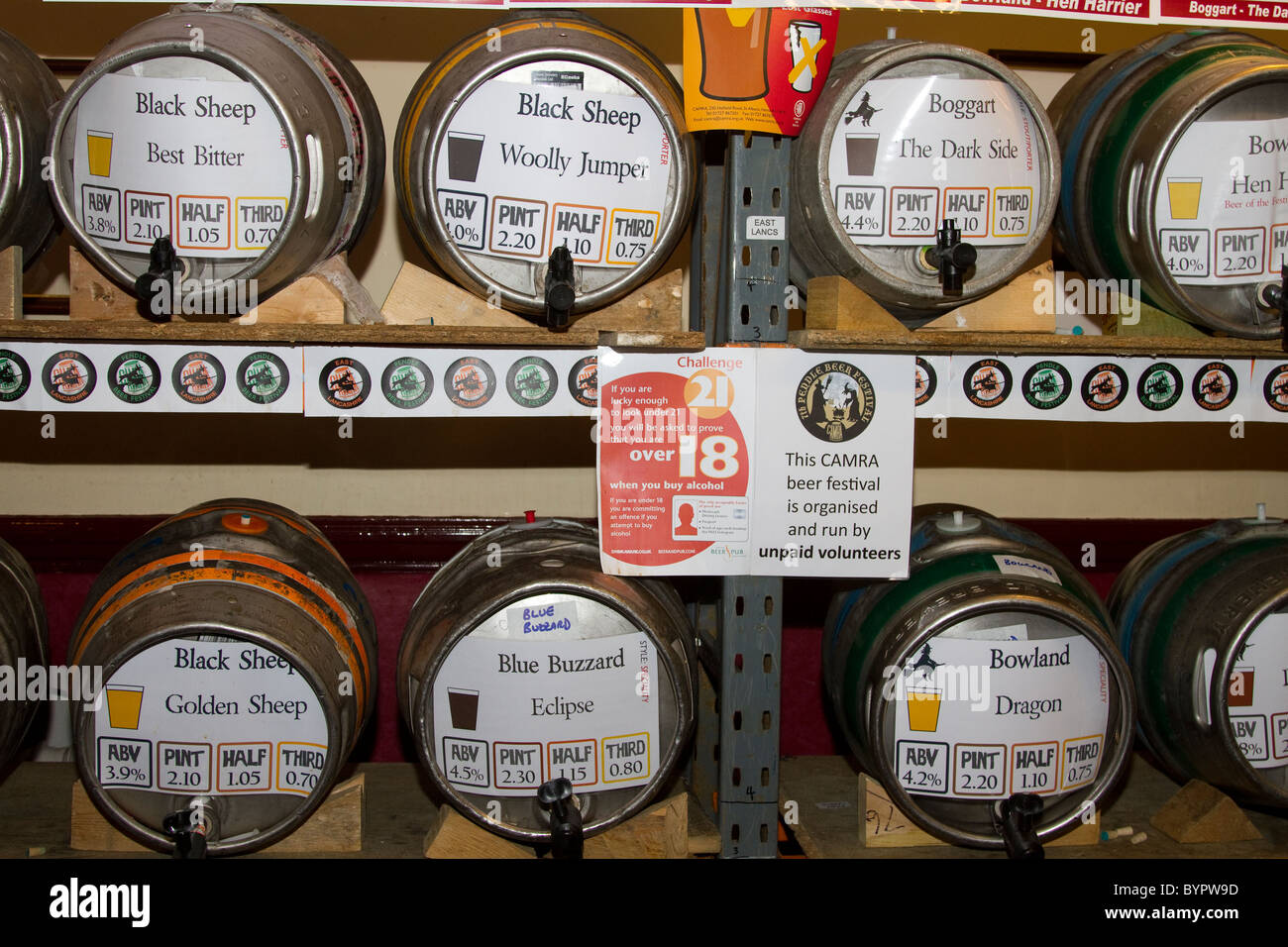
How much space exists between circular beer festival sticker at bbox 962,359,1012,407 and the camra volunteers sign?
4.5 inches

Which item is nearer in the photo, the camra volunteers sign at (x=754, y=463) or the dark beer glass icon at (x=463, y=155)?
the dark beer glass icon at (x=463, y=155)

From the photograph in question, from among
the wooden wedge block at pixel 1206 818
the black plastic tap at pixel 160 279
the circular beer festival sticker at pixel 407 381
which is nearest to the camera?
the black plastic tap at pixel 160 279

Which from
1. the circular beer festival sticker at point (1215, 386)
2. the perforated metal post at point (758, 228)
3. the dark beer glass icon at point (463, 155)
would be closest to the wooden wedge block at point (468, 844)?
the perforated metal post at point (758, 228)

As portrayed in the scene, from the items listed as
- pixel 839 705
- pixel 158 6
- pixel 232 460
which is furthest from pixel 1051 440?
pixel 158 6

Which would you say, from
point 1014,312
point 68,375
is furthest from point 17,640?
point 1014,312

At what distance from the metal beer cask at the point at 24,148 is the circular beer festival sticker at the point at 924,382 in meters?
1.64

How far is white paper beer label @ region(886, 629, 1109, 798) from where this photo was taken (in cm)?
183

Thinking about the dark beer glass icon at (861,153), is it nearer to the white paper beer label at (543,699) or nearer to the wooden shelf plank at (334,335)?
→ the wooden shelf plank at (334,335)

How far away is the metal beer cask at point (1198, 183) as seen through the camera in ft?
5.69

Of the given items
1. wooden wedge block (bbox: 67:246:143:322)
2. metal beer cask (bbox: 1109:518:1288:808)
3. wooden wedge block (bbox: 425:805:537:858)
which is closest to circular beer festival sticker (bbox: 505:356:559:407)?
wooden wedge block (bbox: 67:246:143:322)

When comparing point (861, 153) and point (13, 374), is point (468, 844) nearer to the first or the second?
point (13, 374)

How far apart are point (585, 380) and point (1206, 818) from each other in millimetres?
1559

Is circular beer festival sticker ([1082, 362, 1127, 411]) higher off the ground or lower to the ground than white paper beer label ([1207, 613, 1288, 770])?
higher

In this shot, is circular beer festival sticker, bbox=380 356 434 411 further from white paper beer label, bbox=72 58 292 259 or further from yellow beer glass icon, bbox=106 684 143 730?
yellow beer glass icon, bbox=106 684 143 730
